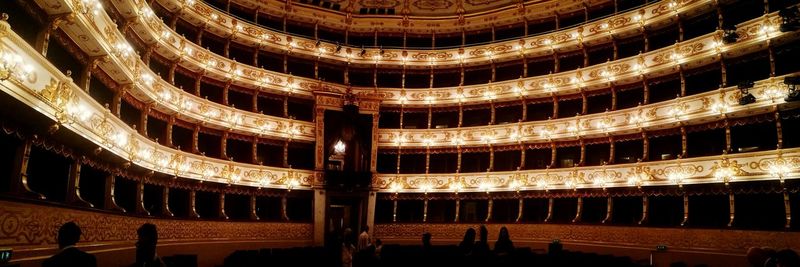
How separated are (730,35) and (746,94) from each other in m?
2.37

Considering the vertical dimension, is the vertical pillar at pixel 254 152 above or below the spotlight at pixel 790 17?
below

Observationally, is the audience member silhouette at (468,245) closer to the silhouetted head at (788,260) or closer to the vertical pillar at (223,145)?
the silhouetted head at (788,260)

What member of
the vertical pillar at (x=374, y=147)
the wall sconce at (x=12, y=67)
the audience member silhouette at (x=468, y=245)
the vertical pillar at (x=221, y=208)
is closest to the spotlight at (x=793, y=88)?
the audience member silhouette at (x=468, y=245)

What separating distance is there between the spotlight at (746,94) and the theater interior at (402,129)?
0.16 metres

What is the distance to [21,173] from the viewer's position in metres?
10.1

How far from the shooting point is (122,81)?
1631cm

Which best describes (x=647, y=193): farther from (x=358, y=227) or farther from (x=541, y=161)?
(x=358, y=227)

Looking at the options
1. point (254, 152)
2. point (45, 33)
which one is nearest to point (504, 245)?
point (45, 33)

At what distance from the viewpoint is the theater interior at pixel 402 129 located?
496 inches

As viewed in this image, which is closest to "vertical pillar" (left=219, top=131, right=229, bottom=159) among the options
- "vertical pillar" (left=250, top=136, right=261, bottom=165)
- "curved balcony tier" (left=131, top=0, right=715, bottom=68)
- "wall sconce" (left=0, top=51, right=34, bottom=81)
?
"vertical pillar" (left=250, top=136, right=261, bottom=165)

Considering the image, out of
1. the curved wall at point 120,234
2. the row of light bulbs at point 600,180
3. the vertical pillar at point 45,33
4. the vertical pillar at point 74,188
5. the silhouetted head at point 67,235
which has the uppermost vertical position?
the vertical pillar at point 45,33

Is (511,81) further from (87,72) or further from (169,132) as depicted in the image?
(87,72)

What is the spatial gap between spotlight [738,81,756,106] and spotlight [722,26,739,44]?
71.4 inches

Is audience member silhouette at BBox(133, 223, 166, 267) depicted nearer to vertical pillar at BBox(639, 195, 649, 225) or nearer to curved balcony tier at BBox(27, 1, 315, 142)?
curved balcony tier at BBox(27, 1, 315, 142)
